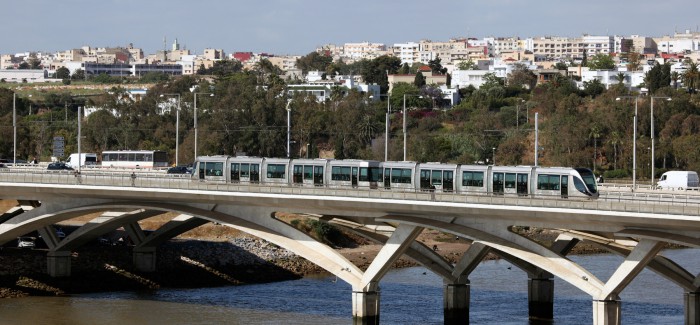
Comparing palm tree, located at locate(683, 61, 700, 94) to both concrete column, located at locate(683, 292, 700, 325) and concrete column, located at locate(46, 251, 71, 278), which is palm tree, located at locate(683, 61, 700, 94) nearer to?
concrete column, located at locate(46, 251, 71, 278)

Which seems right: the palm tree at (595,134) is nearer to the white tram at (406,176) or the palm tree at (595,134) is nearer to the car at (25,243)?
the car at (25,243)

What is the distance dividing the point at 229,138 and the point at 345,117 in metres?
17.7

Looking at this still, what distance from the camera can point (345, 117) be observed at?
161m

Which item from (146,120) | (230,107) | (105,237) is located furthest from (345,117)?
(105,237)

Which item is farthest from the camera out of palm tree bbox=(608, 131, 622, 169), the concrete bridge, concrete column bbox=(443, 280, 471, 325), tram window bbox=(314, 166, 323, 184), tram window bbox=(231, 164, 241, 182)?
palm tree bbox=(608, 131, 622, 169)

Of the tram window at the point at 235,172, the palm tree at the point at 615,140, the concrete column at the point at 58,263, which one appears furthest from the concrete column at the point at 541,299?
the palm tree at the point at 615,140

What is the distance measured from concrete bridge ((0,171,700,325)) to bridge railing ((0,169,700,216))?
6 cm

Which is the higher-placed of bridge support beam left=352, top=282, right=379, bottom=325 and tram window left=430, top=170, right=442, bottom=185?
tram window left=430, top=170, right=442, bottom=185

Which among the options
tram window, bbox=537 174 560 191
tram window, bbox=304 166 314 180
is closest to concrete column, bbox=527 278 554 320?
tram window, bbox=537 174 560 191

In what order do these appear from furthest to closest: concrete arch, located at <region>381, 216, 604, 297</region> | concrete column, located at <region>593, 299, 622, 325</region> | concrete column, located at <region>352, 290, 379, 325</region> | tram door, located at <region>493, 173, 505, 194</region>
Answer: concrete column, located at <region>352, 290, 379, 325</region> → tram door, located at <region>493, 173, 505, 194</region> → concrete arch, located at <region>381, 216, 604, 297</region> → concrete column, located at <region>593, 299, 622, 325</region>

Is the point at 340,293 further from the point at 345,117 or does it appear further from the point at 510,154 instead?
the point at 345,117

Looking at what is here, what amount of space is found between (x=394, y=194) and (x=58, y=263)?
31.8 meters

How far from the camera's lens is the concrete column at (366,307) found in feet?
220

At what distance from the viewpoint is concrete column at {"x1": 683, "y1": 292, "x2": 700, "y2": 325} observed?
218ft
